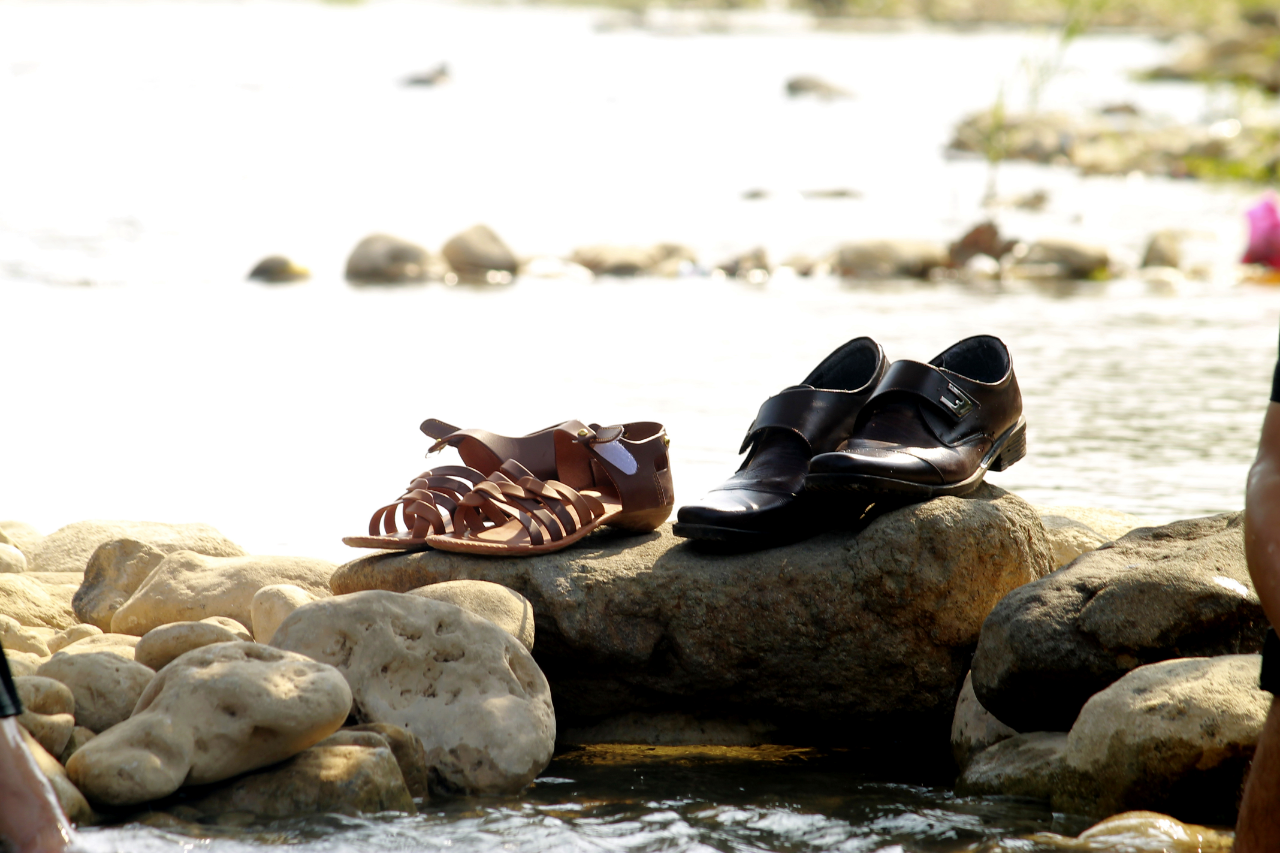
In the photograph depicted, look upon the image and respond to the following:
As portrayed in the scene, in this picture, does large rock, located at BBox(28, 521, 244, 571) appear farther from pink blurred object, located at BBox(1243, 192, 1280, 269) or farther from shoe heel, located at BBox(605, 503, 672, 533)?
pink blurred object, located at BBox(1243, 192, 1280, 269)

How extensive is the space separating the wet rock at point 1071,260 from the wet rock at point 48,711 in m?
12.8

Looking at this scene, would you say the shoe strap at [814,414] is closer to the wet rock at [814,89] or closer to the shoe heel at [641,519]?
the shoe heel at [641,519]

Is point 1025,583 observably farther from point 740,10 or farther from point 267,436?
point 740,10

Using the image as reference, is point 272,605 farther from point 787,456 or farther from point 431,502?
point 787,456

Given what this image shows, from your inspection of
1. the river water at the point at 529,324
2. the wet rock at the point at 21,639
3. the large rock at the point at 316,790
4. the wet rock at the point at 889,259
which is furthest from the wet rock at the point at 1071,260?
the large rock at the point at 316,790

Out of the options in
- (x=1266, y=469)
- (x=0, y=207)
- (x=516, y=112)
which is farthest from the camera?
(x=516, y=112)

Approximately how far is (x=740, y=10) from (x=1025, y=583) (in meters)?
71.3

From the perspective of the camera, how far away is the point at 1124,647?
2.90 metres

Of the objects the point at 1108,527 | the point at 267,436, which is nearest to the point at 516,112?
the point at 267,436

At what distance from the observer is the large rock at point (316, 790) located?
8.47 feet

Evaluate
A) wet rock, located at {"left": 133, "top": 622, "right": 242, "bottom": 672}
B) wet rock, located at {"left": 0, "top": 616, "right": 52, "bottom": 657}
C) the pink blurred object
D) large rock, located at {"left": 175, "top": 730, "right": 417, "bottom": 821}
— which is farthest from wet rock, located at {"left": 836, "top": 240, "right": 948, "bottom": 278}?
large rock, located at {"left": 175, "top": 730, "right": 417, "bottom": 821}

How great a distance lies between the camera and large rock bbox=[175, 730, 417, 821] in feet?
8.47

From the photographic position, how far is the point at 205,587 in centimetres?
355

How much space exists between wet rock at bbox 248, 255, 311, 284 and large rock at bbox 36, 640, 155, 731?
11.0m
